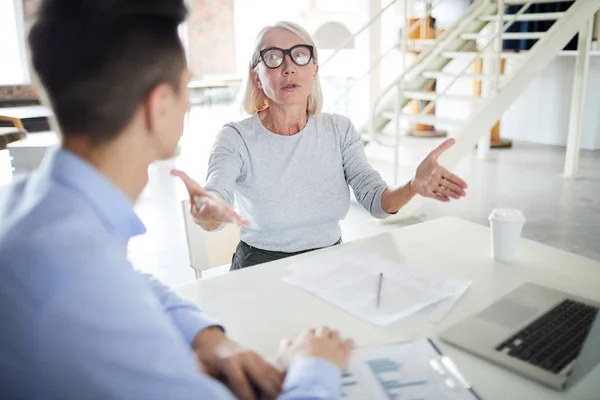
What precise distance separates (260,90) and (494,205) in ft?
9.63

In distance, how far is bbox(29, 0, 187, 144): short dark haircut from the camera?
0.63 meters

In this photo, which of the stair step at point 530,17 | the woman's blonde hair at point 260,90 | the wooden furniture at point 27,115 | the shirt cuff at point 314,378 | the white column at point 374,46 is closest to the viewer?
the shirt cuff at point 314,378

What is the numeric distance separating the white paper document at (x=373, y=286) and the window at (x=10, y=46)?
331 inches

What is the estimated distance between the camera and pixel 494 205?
430cm

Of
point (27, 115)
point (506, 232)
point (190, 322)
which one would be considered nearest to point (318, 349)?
point (190, 322)

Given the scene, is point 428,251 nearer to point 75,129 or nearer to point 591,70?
point 75,129

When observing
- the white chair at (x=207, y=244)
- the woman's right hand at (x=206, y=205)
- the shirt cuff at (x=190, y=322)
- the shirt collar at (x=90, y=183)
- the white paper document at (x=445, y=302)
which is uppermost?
the shirt collar at (x=90, y=183)

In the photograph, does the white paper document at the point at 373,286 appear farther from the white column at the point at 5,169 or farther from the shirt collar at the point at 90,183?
the white column at the point at 5,169

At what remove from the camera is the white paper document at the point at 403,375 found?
85 cm

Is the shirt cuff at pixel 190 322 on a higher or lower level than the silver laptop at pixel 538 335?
higher

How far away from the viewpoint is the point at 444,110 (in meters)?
7.87

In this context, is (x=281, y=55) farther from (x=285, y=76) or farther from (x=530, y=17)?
(x=530, y=17)

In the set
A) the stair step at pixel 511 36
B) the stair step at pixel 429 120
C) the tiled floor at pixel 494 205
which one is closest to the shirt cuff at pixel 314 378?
the tiled floor at pixel 494 205

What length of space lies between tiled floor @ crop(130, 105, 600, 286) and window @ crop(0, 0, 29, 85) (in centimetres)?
405
